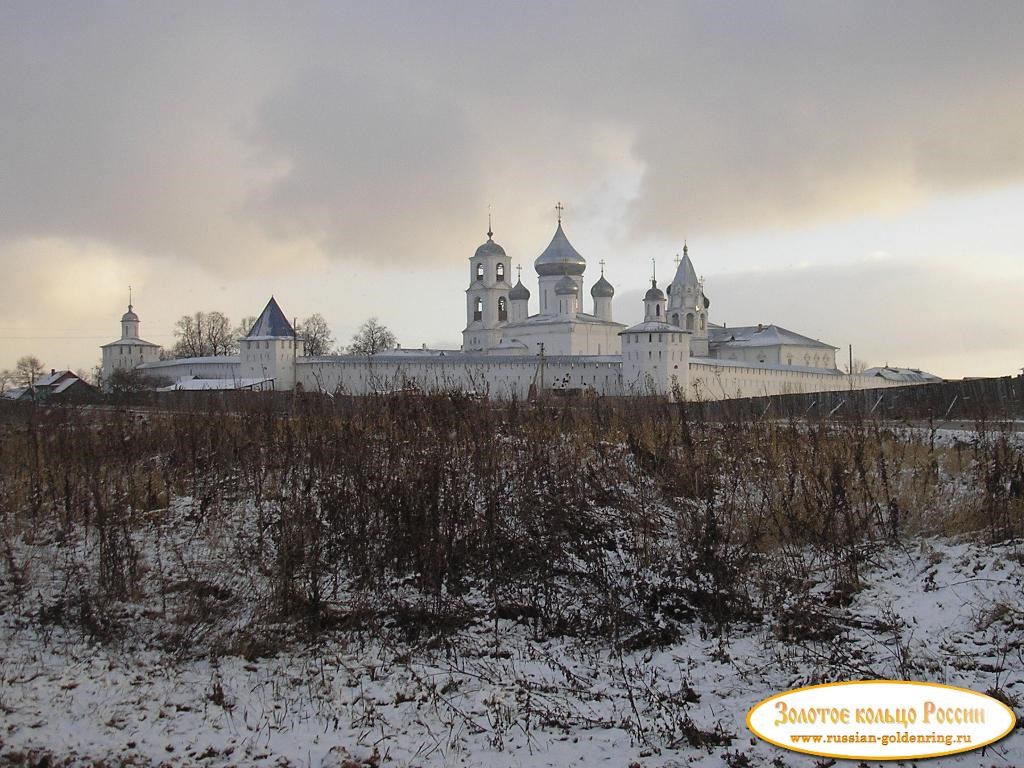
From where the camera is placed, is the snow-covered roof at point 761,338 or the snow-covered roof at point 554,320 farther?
the snow-covered roof at point 761,338

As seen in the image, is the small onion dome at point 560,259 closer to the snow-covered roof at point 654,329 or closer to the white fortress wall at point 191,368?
the snow-covered roof at point 654,329

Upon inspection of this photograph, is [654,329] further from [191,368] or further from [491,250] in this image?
[191,368]

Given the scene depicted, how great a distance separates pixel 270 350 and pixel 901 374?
44263 mm

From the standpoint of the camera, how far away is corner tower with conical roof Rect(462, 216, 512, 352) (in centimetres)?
5612

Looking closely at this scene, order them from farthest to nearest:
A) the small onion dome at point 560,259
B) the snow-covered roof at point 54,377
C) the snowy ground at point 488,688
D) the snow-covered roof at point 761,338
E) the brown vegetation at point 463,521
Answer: the snow-covered roof at point 761,338 < the small onion dome at point 560,259 < the snow-covered roof at point 54,377 < the brown vegetation at point 463,521 < the snowy ground at point 488,688

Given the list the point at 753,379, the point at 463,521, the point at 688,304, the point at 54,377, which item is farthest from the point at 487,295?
the point at 463,521

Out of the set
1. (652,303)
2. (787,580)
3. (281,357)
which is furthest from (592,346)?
(787,580)

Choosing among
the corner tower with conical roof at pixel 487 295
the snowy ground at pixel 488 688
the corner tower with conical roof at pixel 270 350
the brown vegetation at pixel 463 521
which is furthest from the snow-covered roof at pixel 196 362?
the snowy ground at pixel 488 688

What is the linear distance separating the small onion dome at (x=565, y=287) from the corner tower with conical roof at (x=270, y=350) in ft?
52.8

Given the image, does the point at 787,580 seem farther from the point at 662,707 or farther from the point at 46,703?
the point at 46,703

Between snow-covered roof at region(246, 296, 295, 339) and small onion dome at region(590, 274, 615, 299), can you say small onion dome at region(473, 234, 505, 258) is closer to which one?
small onion dome at region(590, 274, 615, 299)

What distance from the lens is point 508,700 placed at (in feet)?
14.2

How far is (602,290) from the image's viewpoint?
186 feet

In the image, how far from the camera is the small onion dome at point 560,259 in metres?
53.8
